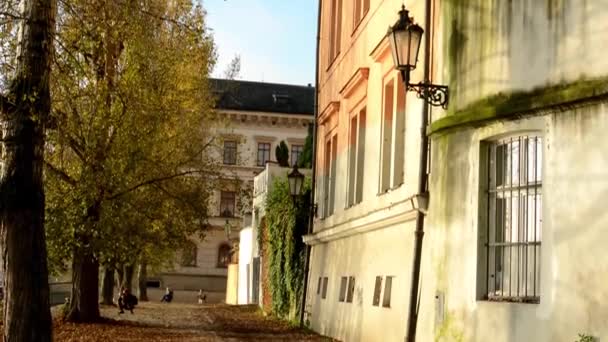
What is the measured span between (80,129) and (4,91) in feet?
22.4

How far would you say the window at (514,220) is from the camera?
9648 millimetres

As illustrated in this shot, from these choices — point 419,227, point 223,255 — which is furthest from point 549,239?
point 223,255

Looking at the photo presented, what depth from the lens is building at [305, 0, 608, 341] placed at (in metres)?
8.63

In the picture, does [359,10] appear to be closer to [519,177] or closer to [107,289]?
[519,177]

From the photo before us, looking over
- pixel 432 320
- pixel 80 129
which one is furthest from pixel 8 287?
pixel 80 129

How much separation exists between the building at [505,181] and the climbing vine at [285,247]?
988 cm

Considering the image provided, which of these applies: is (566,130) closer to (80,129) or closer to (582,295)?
(582,295)

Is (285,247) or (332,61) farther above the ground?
(332,61)

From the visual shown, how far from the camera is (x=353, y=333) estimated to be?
56.8 ft

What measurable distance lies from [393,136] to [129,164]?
820cm

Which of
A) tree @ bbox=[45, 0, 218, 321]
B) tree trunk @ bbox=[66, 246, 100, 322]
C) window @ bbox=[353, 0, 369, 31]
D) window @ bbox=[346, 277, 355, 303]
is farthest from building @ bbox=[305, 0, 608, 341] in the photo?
tree trunk @ bbox=[66, 246, 100, 322]

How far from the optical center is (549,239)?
9.11 meters

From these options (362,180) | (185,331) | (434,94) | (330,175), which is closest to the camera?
(434,94)

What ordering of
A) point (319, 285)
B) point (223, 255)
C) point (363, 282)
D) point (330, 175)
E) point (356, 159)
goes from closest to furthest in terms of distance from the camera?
point (363, 282) < point (356, 159) < point (319, 285) < point (330, 175) < point (223, 255)
